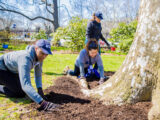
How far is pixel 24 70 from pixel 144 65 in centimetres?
179

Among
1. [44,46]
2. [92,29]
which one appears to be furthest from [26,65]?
[92,29]

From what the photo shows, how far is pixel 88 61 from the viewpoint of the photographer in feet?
14.6

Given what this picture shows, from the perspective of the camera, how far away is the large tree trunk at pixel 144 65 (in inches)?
97.1

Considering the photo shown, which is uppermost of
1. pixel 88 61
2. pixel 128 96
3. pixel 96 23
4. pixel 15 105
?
pixel 96 23

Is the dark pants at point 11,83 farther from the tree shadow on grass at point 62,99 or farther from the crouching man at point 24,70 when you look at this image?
the tree shadow on grass at point 62,99

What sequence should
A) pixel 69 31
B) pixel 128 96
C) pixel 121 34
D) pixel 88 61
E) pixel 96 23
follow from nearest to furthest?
pixel 128 96 → pixel 88 61 → pixel 96 23 → pixel 69 31 → pixel 121 34

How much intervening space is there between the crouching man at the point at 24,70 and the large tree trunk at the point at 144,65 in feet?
3.77

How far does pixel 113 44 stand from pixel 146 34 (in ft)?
38.3

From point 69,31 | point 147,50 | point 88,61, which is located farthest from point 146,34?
point 69,31

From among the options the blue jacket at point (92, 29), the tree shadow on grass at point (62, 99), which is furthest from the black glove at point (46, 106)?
the blue jacket at point (92, 29)

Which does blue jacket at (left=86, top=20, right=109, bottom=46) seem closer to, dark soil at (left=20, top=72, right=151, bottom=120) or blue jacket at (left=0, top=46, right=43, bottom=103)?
blue jacket at (left=0, top=46, right=43, bottom=103)

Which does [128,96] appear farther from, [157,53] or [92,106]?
[157,53]

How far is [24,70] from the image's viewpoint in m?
2.55

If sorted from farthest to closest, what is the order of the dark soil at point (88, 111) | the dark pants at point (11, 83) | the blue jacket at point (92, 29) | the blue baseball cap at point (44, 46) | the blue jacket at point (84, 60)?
the blue jacket at point (92, 29)
the blue jacket at point (84, 60)
the dark pants at point (11, 83)
the blue baseball cap at point (44, 46)
the dark soil at point (88, 111)
